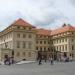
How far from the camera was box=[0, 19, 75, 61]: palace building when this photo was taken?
88250 mm

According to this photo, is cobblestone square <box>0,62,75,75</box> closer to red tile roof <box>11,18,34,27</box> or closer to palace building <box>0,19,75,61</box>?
palace building <box>0,19,75,61</box>

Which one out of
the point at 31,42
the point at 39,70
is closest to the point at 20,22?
the point at 31,42

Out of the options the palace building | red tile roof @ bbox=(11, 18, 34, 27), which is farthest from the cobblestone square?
red tile roof @ bbox=(11, 18, 34, 27)

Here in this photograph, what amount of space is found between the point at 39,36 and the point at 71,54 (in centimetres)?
2058

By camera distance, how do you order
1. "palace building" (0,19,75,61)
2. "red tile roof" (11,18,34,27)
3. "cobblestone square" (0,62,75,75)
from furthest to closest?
"red tile roof" (11,18,34,27) → "palace building" (0,19,75,61) → "cobblestone square" (0,62,75,75)

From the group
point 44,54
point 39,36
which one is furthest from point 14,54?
point 39,36

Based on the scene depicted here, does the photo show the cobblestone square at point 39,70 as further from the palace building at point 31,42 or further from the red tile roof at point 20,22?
the red tile roof at point 20,22

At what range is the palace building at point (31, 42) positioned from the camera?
88250mm

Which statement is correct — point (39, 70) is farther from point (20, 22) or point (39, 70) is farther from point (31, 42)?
point (20, 22)

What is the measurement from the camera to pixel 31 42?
3578 inches

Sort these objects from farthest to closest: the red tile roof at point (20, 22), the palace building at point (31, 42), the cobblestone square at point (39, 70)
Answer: the red tile roof at point (20, 22) < the palace building at point (31, 42) < the cobblestone square at point (39, 70)

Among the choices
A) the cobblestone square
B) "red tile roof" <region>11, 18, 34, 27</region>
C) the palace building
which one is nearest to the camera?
the cobblestone square

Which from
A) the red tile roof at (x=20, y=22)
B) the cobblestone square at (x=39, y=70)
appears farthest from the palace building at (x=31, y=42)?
the cobblestone square at (x=39, y=70)

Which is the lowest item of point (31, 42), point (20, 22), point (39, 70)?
point (39, 70)
